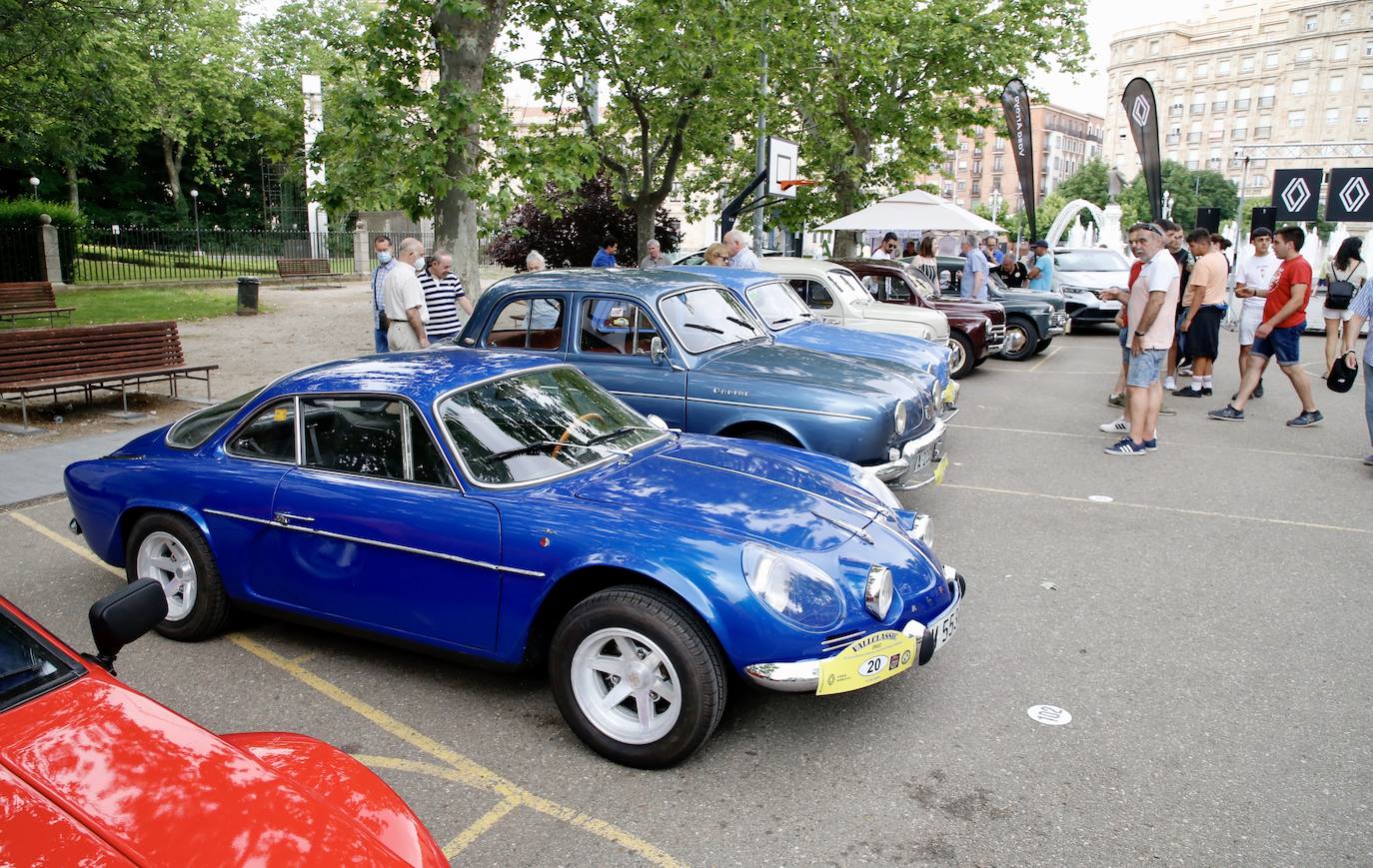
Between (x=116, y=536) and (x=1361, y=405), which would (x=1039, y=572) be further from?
(x=1361, y=405)

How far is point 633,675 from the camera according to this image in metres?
3.57

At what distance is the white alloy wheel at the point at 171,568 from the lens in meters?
4.64

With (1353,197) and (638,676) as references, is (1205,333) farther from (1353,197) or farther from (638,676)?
(1353,197)

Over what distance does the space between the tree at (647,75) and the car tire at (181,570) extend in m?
8.56

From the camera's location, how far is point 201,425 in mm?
4875

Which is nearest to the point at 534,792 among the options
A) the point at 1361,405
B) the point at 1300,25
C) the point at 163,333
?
the point at 163,333

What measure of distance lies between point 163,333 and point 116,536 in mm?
7110

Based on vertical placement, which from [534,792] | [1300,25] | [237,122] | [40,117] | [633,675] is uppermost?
[1300,25]

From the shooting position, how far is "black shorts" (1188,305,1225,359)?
37.2 feet

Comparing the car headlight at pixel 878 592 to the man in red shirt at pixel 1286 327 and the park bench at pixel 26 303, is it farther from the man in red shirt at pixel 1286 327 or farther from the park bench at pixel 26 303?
the park bench at pixel 26 303

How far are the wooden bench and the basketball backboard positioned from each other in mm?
18850

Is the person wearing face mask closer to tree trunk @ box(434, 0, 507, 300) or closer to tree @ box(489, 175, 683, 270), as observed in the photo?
tree trunk @ box(434, 0, 507, 300)

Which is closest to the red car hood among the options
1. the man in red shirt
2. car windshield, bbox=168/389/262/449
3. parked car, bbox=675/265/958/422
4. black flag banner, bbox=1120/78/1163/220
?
car windshield, bbox=168/389/262/449

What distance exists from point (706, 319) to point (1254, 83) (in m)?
129
